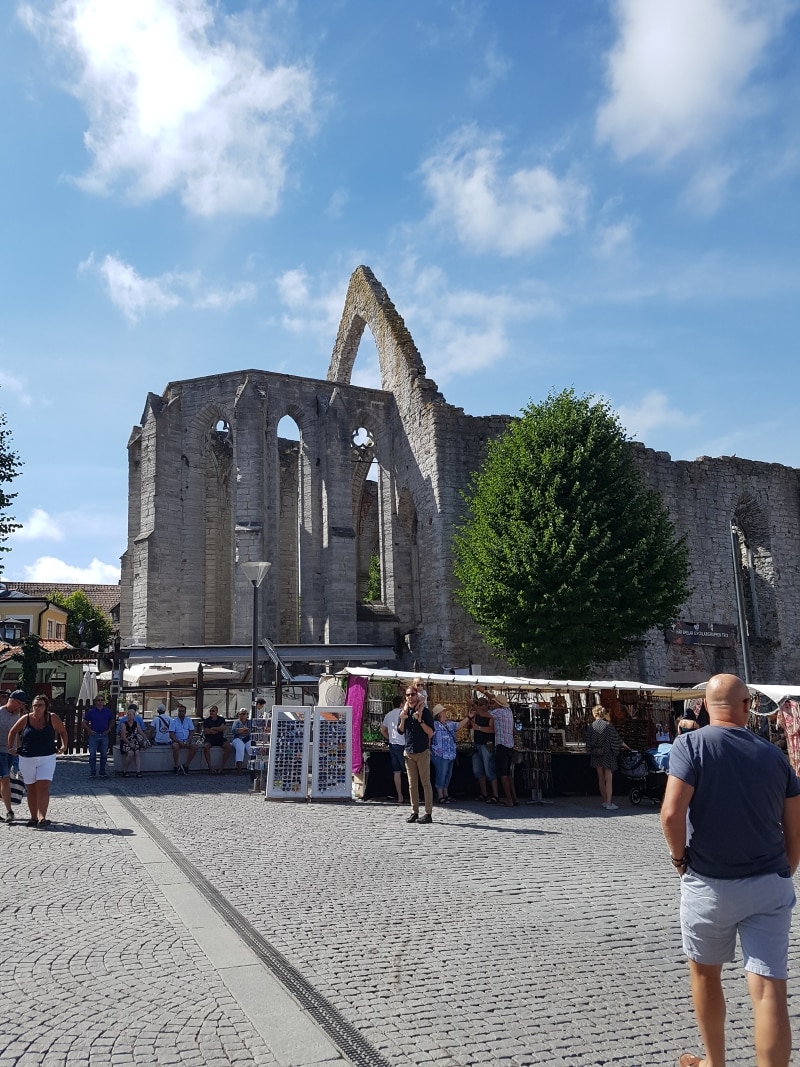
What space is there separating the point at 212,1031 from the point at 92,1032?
48 cm

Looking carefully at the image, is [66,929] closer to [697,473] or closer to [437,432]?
[437,432]

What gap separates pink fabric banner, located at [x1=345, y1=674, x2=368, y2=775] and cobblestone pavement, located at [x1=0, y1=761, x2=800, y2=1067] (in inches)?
131

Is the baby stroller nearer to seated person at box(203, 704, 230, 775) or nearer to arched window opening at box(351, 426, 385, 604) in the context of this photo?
seated person at box(203, 704, 230, 775)

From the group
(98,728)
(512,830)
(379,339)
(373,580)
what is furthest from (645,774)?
(373,580)

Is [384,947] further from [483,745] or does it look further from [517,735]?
[517,735]

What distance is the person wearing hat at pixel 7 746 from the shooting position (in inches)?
395

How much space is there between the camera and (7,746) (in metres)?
10.1

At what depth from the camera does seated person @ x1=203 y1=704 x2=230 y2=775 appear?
55.9 ft

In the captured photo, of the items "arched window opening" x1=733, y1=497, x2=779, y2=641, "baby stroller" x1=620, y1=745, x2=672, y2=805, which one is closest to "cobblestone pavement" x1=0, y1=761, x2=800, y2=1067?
"baby stroller" x1=620, y1=745, x2=672, y2=805

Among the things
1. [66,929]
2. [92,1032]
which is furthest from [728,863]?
[66,929]

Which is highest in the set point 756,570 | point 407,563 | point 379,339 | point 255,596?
point 379,339

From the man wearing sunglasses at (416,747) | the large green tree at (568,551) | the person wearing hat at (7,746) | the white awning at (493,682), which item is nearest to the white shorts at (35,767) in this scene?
the person wearing hat at (7,746)

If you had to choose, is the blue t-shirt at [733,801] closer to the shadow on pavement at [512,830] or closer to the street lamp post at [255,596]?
the shadow on pavement at [512,830]

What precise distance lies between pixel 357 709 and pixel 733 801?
9.91 meters
